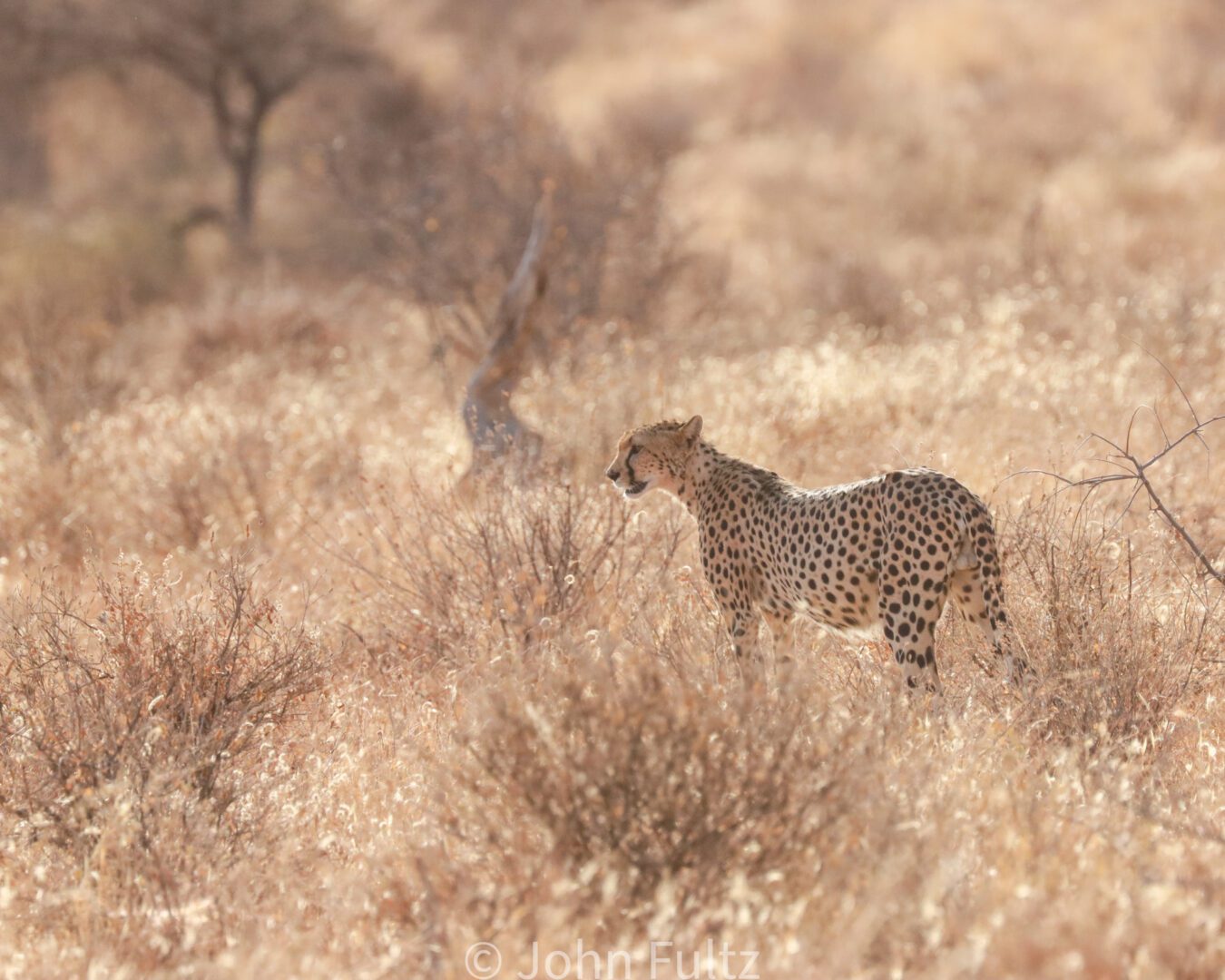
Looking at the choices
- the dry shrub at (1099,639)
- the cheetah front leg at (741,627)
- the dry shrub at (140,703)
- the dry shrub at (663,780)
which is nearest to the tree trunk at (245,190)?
the dry shrub at (140,703)

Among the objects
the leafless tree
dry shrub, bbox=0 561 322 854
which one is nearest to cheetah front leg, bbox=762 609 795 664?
dry shrub, bbox=0 561 322 854

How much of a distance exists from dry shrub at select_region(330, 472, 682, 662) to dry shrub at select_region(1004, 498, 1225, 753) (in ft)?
4.20

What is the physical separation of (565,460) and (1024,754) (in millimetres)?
2987

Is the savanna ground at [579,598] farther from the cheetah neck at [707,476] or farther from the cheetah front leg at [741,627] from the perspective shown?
the cheetah neck at [707,476]

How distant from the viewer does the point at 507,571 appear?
5102 millimetres

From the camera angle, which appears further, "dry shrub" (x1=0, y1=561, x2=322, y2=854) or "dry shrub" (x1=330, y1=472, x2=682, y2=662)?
"dry shrub" (x1=330, y1=472, x2=682, y2=662)

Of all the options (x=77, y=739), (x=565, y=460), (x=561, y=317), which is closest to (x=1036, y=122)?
(x=561, y=317)

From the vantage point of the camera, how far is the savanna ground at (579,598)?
10.4ft

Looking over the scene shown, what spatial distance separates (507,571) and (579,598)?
0.27 metres

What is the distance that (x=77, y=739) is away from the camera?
3875 millimetres

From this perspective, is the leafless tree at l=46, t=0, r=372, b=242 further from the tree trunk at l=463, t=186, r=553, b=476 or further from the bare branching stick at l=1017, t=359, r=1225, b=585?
the bare branching stick at l=1017, t=359, r=1225, b=585

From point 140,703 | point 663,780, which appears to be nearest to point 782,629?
point 663,780

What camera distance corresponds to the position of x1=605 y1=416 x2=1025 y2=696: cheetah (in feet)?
13.1

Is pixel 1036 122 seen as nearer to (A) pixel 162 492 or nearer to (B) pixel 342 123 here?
(B) pixel 342 123
